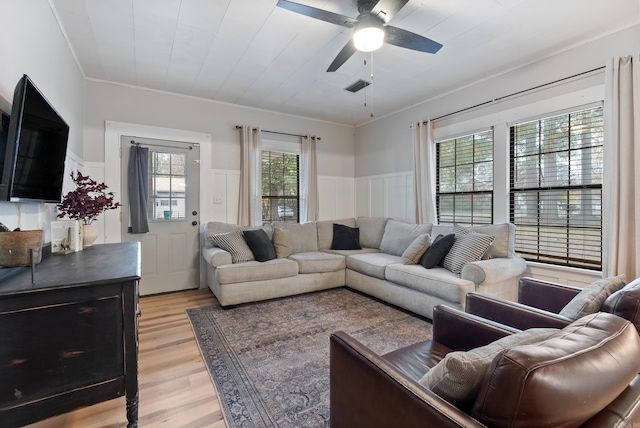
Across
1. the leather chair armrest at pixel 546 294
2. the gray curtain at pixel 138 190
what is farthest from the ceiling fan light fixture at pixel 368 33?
the gray curtain at pixel 138 190

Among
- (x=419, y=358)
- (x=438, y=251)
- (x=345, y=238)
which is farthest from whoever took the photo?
(x=345, y=238)

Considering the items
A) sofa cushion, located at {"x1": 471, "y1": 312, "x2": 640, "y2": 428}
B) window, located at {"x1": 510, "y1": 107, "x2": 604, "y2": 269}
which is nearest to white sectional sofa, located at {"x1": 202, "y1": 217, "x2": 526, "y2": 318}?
window, located at {"x1": 510, "y1": 107, "x2": 604, "y2": 269}

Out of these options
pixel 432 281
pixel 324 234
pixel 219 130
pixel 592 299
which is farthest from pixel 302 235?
pixel 592 299

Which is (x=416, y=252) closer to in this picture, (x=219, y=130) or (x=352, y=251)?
(x=352, y=251)

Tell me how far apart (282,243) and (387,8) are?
283 cm

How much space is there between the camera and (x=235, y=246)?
11.7ft

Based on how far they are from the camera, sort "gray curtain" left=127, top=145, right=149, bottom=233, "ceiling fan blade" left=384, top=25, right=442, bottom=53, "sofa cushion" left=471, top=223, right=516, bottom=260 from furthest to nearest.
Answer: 1. "gray curtain" left=127, top=145, right=149, bottom=233
2. "sofa cushion" left=471, top=223, right=516, bottom=260
3. "ceiling fan blade" left=384, top=25, right=442, bottom=53

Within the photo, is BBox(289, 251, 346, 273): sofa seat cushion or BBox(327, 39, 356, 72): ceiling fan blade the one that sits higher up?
BBox(327, 39, 356, 72): ceiling fan blade

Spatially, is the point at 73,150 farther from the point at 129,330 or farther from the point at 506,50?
the point at 506,50

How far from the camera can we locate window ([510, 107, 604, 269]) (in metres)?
2.81

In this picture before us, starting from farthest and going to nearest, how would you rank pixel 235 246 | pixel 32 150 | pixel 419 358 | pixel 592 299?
pixel 235 246 < pixel 32 150 < pixel 419 358 < pixel 592 299

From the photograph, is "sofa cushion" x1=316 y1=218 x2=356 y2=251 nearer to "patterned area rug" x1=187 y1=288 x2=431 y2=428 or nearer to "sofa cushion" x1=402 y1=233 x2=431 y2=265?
"patterned area rug" x1=187 y1=288 x2=431 y2=428

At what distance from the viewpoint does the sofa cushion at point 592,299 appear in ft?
4.26

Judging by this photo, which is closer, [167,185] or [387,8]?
[387,8]
